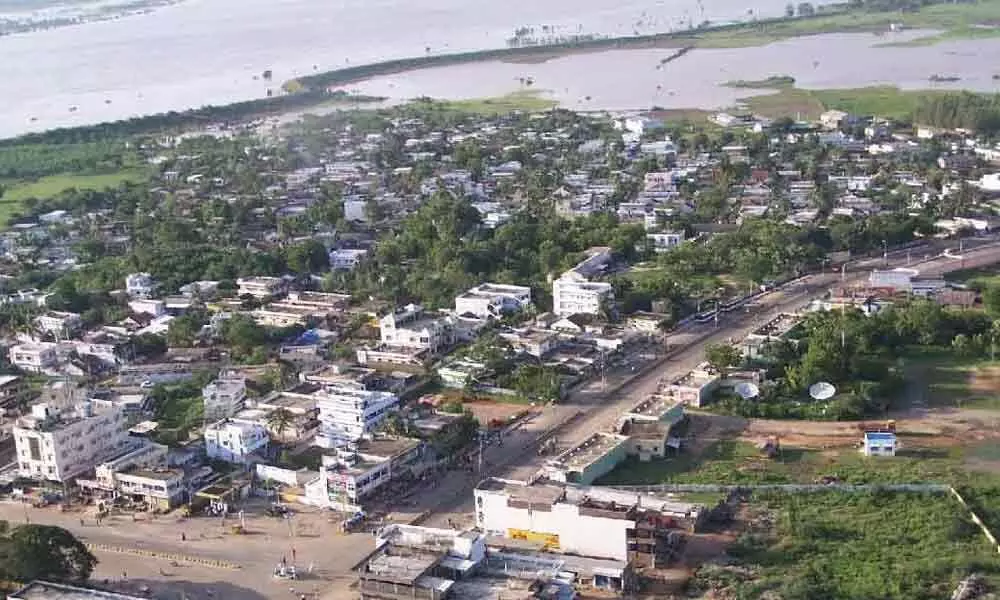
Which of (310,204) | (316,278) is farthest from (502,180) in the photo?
(316,278)

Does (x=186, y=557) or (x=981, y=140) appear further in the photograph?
(x=981, y=140)

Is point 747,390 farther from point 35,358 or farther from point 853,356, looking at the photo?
point 35,358

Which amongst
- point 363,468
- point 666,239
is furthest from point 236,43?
point 363,468

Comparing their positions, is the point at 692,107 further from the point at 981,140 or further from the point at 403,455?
the point at 403,455

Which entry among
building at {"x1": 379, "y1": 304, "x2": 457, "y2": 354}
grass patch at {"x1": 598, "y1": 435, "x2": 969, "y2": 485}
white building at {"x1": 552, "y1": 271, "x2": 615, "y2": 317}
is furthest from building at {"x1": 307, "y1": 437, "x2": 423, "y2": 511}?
white building at {"x1": 552, "y1": 271, "x2": 615, "y2": 317}

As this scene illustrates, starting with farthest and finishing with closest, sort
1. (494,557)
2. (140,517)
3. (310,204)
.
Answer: (310,204) → (140,517) → (494,557)

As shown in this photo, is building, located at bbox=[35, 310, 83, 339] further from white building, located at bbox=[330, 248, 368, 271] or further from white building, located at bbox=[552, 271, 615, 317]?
white building, located at bbox=[552, 271, 615, 317]
